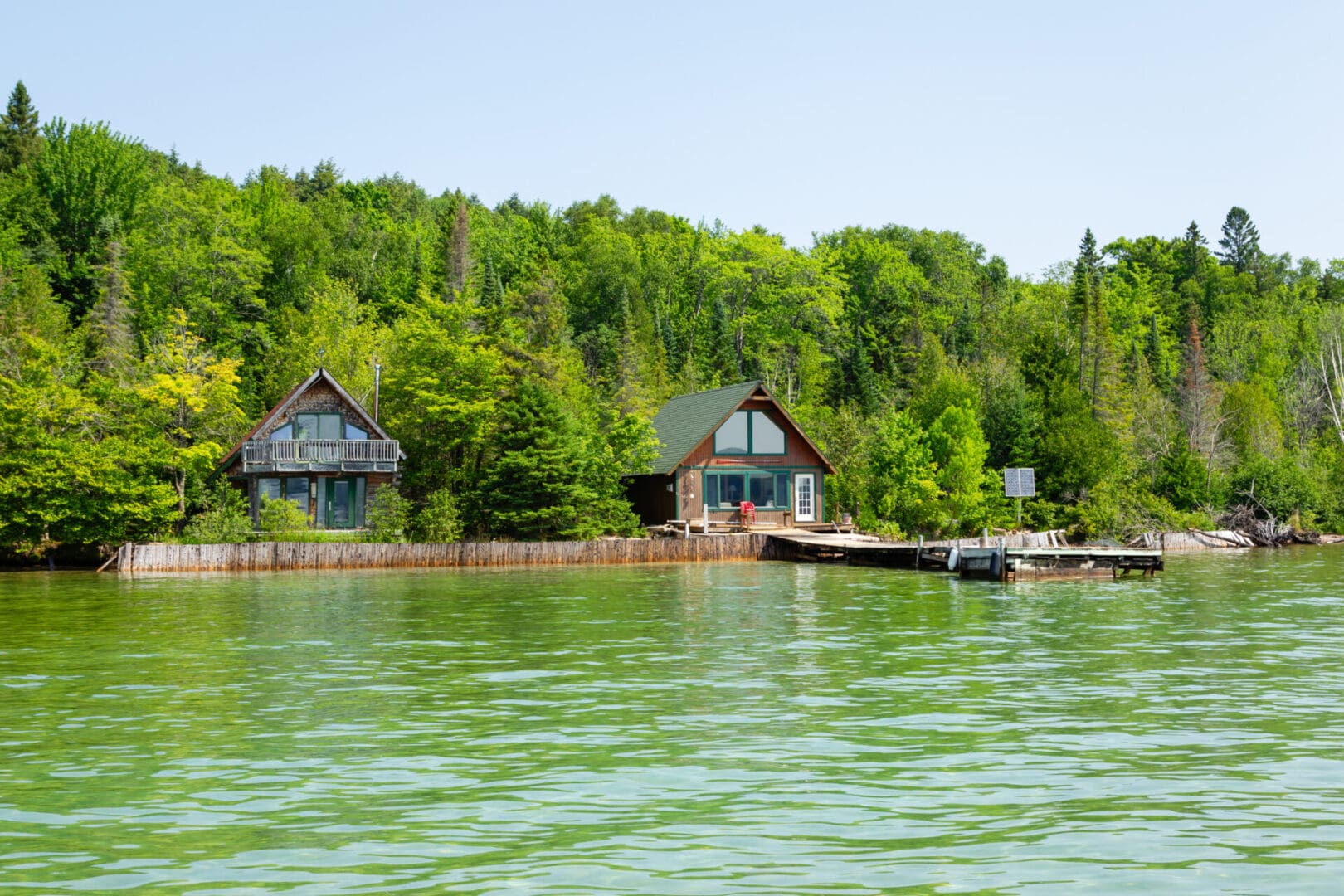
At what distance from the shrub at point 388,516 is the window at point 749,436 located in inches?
615

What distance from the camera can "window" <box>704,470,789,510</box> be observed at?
64.2 metres

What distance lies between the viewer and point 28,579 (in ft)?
158

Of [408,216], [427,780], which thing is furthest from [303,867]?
[408,216]

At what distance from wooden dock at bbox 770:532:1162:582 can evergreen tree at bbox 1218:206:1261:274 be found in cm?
12031

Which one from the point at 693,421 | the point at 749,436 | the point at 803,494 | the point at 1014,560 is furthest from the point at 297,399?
the point at 1014,560

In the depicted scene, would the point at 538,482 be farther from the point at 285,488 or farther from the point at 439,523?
the point at 285,488

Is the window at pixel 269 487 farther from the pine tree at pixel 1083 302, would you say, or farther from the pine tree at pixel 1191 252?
the pine tree at pixel 1191 252

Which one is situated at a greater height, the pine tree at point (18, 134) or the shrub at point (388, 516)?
the pine tree at point (18, 134)

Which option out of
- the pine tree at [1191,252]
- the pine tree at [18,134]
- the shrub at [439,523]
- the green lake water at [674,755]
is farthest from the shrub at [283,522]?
the pine tree at [1191,252]

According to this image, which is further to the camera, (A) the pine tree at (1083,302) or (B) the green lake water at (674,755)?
(A) the pine tree at (1083,302)

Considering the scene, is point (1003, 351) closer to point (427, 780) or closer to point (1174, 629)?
point (1174, 629)

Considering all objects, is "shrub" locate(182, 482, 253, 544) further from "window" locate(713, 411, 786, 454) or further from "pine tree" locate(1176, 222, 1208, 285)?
"pine tree" locate(1176, 222, 1208, 285)

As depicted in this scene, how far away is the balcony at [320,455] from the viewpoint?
58188 mm

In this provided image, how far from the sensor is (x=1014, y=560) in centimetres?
4631
